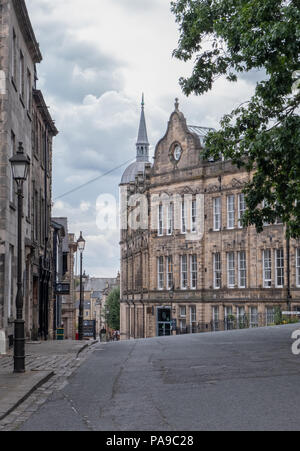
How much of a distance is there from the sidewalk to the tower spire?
8358 centimetres

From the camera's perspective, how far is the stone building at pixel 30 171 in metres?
19.8

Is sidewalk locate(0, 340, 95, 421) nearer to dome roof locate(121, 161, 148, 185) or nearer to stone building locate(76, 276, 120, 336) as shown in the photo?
dome roof locate(121, 161, 148, 185)

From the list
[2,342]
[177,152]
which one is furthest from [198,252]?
[2,342]

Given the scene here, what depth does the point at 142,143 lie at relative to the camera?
10556cm

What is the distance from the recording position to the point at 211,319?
50.0m

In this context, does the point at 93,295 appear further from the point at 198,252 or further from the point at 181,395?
the point at 181,395

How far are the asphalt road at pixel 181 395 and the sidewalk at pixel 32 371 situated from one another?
0.43m

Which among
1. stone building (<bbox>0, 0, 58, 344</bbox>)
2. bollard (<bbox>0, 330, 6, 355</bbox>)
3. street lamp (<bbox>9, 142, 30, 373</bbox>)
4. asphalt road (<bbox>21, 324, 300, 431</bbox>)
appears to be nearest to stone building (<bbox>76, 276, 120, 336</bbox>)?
stone building (<bbox>0, 0, 58, 344</bbox>)

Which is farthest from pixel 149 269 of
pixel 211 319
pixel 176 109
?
pixel 176 109

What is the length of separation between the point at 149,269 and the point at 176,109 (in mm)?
12960

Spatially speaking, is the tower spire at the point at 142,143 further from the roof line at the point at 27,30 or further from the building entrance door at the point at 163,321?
the roof line at the point at 27,30

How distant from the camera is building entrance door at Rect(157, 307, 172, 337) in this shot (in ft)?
178

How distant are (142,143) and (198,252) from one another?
185 ft
